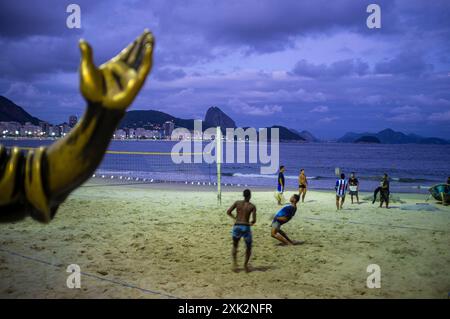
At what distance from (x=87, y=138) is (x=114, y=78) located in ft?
1.06

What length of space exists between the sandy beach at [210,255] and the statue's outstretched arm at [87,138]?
482 cm

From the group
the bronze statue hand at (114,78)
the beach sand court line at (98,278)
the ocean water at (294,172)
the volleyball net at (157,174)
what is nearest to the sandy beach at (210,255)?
the beach sand court line at (98,278)

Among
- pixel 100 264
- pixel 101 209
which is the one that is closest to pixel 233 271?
pixel 100 264

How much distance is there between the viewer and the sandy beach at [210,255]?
6.64 m

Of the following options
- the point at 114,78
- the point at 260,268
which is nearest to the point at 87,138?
the point at 114,78

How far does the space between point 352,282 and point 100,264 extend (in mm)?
5058

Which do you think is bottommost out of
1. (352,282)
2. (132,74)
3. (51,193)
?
(352,282)

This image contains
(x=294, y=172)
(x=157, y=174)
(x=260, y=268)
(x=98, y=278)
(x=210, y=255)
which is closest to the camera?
(x=98, y=278)

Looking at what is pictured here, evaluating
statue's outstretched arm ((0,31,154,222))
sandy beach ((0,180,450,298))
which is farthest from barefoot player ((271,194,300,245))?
statue's outstretched arm ((0,31,154,222))

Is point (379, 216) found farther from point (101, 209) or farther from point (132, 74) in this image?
point (132, 74)

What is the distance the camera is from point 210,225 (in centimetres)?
1180

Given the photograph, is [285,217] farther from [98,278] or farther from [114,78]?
[114,78]

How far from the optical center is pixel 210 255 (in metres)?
8.66
